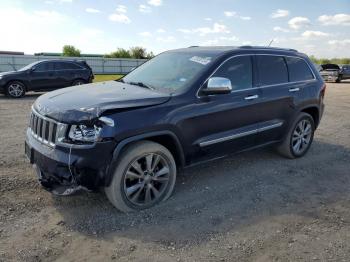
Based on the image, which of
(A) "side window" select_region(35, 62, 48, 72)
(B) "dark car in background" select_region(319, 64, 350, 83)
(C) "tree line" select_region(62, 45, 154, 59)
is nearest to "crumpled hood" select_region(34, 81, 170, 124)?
(A) "side window" select_region(35, 62, 48, 72)

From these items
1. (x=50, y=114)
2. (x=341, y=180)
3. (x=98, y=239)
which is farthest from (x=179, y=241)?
(x=341, y=180)

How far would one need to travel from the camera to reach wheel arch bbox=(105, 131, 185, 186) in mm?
3709

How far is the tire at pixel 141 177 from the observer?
3818 mm

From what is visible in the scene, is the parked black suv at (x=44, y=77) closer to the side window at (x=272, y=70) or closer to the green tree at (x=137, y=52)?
the side window at (x=272, y=70)

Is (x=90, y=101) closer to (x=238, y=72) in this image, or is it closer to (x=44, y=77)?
(x=238, y=72)

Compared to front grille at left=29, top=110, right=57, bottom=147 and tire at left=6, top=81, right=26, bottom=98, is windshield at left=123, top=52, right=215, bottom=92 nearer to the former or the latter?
front grille at left=29, top=110, right=57, bottom=147

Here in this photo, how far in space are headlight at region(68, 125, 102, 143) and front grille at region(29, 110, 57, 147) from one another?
0.25 meters

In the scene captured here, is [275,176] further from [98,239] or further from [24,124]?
[24,124]

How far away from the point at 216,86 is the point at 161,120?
860 millimetres

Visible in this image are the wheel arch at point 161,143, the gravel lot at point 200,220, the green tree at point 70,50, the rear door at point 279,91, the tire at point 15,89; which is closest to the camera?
the gravel lot at point 200,220

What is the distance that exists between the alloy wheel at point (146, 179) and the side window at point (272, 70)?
2154 mm

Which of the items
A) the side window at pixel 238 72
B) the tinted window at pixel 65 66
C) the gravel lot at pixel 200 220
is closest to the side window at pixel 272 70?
the side window at pixel 238 72

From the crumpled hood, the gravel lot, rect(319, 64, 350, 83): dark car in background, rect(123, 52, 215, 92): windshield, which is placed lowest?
the gravel lot

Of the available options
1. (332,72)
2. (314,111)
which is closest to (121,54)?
(332,72)
